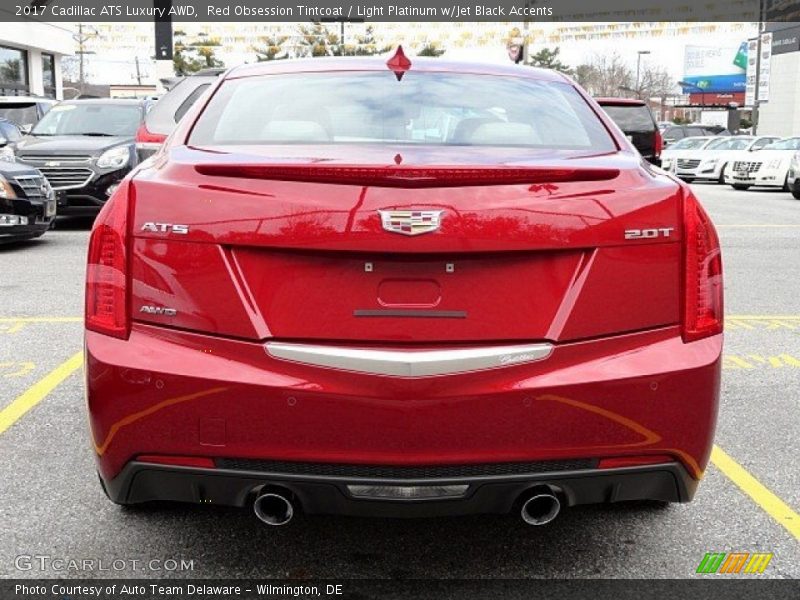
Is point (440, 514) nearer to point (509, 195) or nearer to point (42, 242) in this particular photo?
point (509, 195)

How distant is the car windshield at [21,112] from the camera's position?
18.4 m

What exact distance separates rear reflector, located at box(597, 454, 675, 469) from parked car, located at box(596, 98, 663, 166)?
10.8m

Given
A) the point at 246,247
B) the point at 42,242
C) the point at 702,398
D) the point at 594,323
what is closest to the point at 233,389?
the point at 246,247

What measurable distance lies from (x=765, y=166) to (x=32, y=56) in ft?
105

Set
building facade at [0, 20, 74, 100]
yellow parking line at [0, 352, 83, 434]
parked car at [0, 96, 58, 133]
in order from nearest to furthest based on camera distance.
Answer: yellow parking line at [0, 352, 83, 434] < parked car at [0, 96, 58, 133] < building facade at [0, 20, 74, 100]

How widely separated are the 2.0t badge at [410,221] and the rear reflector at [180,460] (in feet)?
2.63

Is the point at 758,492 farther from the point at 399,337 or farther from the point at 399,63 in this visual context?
the point at 399,63

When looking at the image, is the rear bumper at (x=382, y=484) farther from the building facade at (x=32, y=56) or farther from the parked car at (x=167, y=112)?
→ the building facade at (x=32, y=56)

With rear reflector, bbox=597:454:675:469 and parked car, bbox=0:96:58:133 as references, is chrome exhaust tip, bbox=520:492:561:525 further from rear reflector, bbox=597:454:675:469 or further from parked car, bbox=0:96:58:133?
parked car, bbox=0:96:58:133

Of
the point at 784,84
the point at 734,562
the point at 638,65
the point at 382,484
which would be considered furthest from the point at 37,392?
the point at 638,65

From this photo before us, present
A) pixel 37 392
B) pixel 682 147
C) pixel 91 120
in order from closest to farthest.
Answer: pixel 37 392
pixel 91 120
pixel 682 147

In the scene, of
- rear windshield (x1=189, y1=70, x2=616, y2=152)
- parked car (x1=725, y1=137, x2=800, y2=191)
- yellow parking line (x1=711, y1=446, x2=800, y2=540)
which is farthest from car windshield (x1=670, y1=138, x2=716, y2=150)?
rear windshield (x1=189, y1=70, x2=616, y2=152)

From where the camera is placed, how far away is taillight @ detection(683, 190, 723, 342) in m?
2.67

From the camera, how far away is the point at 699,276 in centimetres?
270
